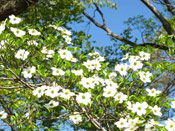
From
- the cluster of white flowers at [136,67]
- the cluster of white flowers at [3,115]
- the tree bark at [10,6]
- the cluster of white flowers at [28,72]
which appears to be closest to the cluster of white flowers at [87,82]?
the cluster of white flowers at [136,67]

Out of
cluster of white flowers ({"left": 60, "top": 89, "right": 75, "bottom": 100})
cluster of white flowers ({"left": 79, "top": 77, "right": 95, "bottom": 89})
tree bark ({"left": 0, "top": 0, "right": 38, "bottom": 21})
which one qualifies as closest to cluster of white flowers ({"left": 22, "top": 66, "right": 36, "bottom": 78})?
cluster of white flowers ({"left": 60, "top": 89, "right": 75, "bottom": 100})

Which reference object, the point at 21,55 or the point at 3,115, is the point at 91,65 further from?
the point at 3,115

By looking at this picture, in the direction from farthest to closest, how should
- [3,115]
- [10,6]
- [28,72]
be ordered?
[10,6] < [3,115] < [28,72]

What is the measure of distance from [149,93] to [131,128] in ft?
1.64

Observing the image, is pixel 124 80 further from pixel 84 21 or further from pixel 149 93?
pixel 84 21

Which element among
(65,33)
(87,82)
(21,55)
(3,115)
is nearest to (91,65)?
(87,82)

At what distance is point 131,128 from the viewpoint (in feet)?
9.10

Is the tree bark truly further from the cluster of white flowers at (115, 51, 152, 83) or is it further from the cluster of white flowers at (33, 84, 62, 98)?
the cluster of white flowers at (115, 51, 152, 83)

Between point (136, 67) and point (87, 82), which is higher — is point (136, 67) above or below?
above

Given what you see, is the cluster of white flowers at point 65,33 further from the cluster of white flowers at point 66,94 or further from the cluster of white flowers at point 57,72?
the cluster of white flowers at point 66,94

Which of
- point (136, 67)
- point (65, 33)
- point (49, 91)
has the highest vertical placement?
point (65, 33)

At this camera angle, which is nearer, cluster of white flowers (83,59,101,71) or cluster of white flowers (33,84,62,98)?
cluster of white flowers (33,84,62,98)

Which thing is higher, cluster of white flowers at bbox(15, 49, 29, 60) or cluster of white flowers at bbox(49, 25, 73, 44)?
cluster of white flowers at bbox(49, 25, 73, 44)

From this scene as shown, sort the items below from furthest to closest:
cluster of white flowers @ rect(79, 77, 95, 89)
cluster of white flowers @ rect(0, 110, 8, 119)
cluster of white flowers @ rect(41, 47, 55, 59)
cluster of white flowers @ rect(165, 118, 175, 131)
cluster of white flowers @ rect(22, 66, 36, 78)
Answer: cluster of white flowers @ rect(0, 110, 8, 119), cluster of white flowers @ rect(41, 47, 55, 59), cluster of white flowers @ rect(22, 66, 36, 78), cluster of white flowers @ rect(79, 77, 95, 89), cluster of white flowers @ rect(165, 118, 175, 131)
